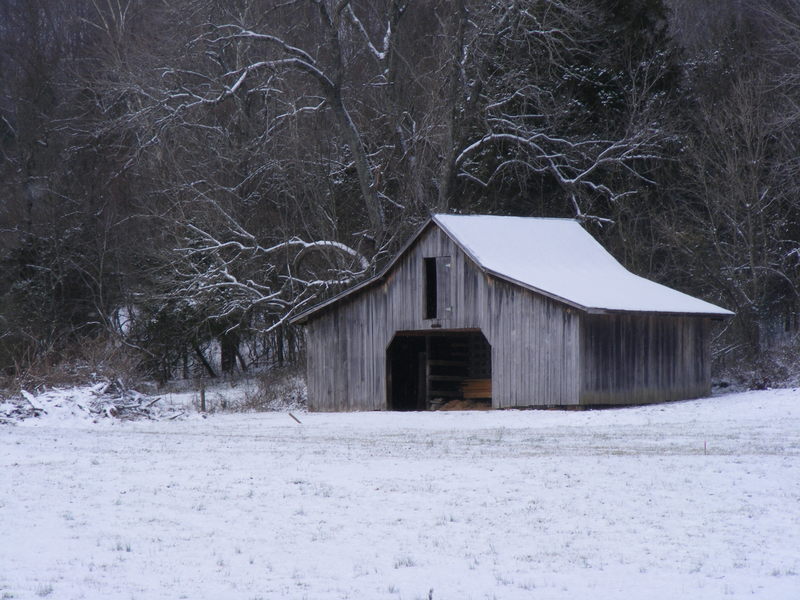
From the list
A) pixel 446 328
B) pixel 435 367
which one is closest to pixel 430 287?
pixel 446 328

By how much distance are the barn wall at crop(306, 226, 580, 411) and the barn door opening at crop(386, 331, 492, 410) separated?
164 centimetres

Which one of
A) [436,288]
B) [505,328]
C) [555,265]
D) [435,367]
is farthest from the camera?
[435,367]

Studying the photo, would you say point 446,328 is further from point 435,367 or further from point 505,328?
point 435,367

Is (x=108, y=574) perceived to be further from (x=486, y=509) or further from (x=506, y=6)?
A: (x=506, y=6)

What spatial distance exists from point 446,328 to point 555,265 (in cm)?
429

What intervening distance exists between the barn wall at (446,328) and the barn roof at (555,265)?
42cm

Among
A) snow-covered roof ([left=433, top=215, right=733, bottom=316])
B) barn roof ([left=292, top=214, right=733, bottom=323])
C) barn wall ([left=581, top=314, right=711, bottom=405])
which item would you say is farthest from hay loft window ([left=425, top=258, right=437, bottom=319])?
barn wall ([left=581, top=314, right=711, bottom=405])

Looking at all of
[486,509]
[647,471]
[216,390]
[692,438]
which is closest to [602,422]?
[692,438]

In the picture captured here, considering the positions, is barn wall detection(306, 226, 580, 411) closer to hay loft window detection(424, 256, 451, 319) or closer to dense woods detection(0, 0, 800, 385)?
hay loft window detection(424, 256, 451, 319)

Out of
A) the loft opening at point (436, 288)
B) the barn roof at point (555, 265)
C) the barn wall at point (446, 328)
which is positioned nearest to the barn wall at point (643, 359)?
the barn roof at point (555, 265)

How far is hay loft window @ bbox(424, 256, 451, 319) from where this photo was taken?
33.4 m

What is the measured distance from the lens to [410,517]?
1409cm

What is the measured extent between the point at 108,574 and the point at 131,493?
507 cm

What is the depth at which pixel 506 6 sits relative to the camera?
41375 mm
